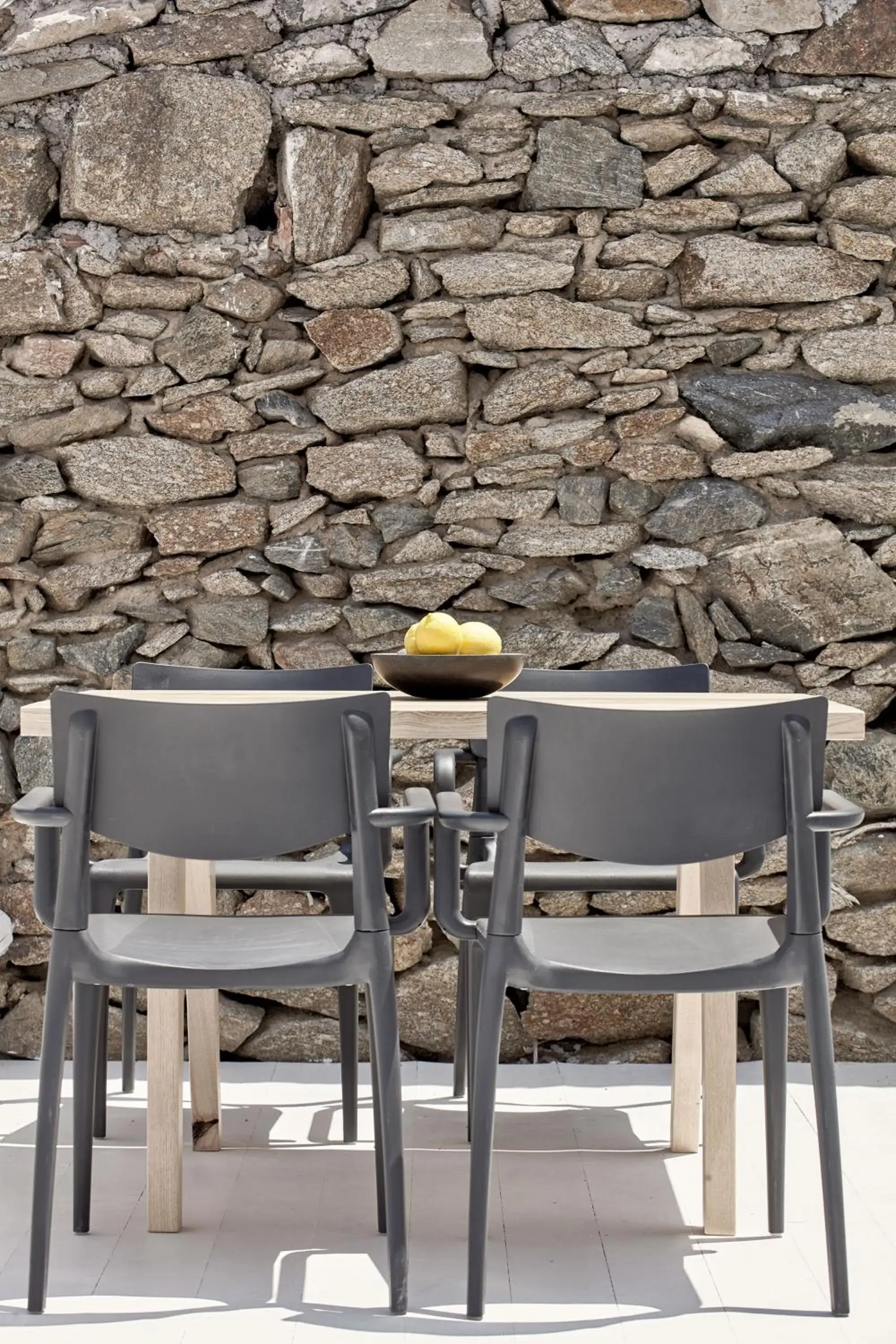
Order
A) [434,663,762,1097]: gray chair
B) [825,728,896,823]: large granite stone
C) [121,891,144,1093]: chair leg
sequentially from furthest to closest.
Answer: [825,728,896,823]: large granite stone → [121,891,144,1093]: chair leg → [434,663,762,1097]: gray chair

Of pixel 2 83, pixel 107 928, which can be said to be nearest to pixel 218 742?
pixel 107 928

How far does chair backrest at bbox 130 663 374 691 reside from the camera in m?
2.64

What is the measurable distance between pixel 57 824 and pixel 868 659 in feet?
6.37

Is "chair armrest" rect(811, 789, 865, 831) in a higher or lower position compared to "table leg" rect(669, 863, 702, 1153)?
higher

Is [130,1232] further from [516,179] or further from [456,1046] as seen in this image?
[516,179]

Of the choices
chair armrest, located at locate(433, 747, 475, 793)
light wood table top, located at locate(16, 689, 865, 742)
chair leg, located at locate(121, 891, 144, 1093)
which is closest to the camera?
light wood table top, located at locate(16, 689, 865, 742)

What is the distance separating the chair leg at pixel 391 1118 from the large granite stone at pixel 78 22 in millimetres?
2400

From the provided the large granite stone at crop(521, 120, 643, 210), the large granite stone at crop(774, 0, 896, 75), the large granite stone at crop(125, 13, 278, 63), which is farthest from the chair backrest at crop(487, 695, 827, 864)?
the large granite stone at crop(125, 13, 278, 63)

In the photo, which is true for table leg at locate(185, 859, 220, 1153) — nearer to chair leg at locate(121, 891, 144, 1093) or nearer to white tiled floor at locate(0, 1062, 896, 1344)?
white tiled floor at locate(0, 1062, 896, 1344)

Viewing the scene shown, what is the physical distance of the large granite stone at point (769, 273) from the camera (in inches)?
121

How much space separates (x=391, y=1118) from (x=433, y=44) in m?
2.41

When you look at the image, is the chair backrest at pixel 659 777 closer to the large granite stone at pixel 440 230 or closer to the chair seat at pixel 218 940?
the chair seat at pixel 218 940

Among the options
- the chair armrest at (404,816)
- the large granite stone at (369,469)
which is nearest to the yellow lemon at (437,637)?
the chair armrest at (404,816)

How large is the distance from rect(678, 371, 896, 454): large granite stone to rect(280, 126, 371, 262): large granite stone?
2.86 feet
